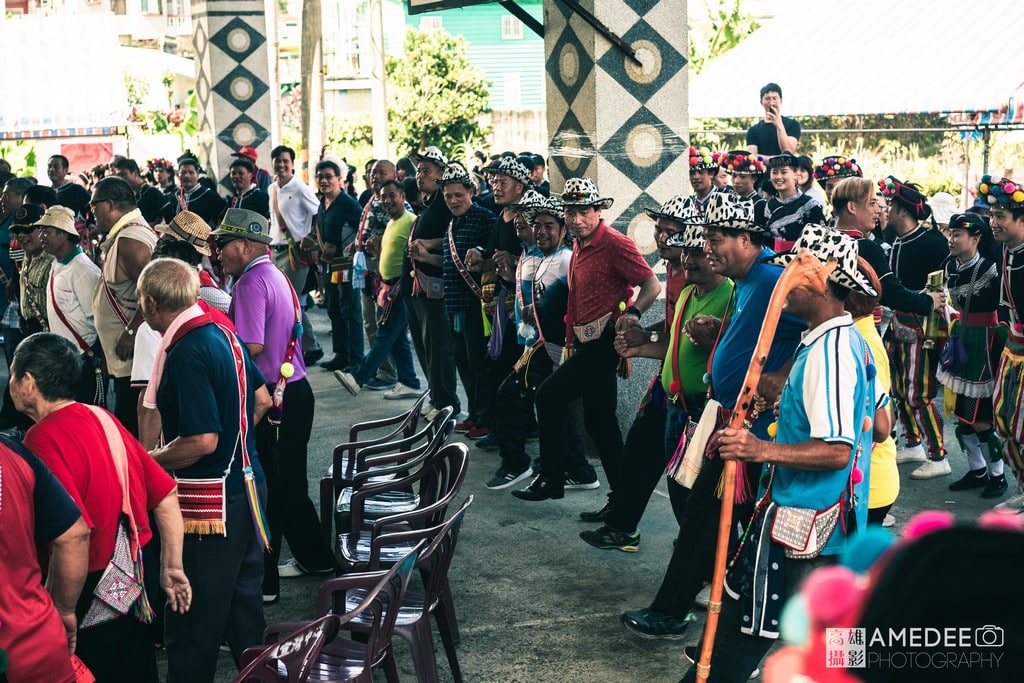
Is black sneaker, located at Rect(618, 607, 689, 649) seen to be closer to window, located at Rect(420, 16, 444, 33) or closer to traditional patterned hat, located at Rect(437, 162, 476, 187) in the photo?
traditional patterned hat, located at Rect(437, 162, 476, 187)

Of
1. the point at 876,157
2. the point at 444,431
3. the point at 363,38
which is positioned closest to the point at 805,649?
the point at 444,431

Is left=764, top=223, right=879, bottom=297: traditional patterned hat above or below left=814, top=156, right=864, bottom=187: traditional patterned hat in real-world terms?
below

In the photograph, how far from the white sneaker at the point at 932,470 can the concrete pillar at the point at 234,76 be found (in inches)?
409

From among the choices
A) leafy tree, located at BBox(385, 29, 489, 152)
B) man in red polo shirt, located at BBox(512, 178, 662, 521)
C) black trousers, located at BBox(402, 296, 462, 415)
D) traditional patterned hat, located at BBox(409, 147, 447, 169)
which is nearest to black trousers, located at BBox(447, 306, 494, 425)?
black trousers, located at BBox(402, 296, 462, 415)

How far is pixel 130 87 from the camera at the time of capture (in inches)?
1660

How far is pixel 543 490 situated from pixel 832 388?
3.73m

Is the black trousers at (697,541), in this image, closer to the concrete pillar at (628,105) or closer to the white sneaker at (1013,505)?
the white sneaker at (1013,505)

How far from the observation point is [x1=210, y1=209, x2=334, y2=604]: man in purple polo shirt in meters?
5.48

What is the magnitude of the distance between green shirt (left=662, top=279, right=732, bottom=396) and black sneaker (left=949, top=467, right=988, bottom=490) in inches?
118

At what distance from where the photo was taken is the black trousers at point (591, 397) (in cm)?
658

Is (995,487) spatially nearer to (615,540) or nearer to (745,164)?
(615,540)

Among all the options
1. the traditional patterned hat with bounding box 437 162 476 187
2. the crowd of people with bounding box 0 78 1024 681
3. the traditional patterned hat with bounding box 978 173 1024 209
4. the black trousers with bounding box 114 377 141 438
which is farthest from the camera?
the traditional patterned hat with bounding box 437 162 476 187

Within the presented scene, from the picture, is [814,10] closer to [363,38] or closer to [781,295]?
[781,295]

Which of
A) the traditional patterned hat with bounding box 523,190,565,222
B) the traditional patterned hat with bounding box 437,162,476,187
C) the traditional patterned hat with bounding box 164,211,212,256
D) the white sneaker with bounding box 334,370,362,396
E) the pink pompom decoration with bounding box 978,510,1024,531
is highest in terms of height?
the traditional patterned hat with bounding box 437,162,476,187
